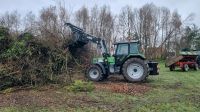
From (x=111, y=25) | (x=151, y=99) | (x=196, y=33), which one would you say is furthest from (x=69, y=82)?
(x=196, y=33)

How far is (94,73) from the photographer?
15023mm

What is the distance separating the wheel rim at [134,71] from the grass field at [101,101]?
3.07 m

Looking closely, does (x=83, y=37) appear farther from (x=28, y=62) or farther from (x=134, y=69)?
(x=28, y=62)

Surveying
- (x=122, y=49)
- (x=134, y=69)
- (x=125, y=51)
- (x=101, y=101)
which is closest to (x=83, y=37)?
(x=122, y=49)

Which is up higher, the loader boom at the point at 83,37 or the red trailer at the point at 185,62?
the loader boom at the point at 83,37

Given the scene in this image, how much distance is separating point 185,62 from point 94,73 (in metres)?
10.8

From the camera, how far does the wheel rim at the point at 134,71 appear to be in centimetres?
1452

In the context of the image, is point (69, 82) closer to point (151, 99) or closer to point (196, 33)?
point (151, 99)

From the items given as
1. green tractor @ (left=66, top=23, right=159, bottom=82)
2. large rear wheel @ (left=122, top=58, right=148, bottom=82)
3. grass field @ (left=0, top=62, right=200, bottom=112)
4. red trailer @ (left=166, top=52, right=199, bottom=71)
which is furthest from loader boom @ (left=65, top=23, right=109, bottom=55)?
red trailer @ (left=166, top=52, right=199, bottom=71)

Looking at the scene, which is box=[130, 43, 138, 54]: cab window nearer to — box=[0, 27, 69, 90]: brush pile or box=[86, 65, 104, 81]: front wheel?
box=[86, 65, 104, 81]: front wheel

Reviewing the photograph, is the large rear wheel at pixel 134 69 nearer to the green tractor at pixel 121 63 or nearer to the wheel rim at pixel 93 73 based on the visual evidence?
the green tractor at pixel 121 63

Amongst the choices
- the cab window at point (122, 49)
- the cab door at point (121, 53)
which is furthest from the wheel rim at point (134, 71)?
the cab window at point (122, 49)

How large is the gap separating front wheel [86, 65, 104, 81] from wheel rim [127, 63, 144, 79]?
51.2 inches

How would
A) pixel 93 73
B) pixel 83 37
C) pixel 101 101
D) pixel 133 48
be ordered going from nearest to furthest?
pixel 101 101 → pixel 133 48 → pixel 93 73 → pixel 83 37
